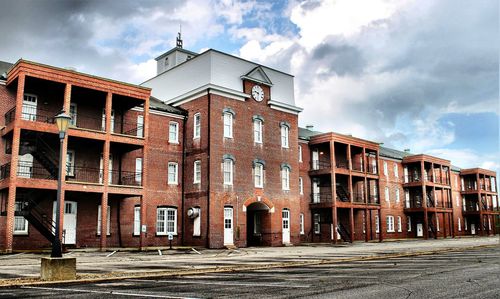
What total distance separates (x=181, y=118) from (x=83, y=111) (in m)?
8.00

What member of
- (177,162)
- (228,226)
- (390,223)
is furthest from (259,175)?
(390,223)

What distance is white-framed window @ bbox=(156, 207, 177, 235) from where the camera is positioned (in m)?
34.6

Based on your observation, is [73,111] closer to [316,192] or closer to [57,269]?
[57,269]

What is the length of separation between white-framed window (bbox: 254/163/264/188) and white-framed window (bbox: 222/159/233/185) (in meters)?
2.54

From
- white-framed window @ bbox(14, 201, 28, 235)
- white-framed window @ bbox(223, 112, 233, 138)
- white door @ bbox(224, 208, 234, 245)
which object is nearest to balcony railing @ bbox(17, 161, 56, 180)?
white-framed window @ bbox(14, 201, 28, 235)

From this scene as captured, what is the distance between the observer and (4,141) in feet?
92.6

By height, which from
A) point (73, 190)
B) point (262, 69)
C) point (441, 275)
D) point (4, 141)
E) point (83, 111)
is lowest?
point (441, 275)

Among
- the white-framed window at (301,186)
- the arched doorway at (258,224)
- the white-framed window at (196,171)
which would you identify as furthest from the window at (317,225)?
the white-framed window at (196,171)

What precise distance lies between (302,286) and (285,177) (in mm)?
28357

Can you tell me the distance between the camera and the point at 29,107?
2897cm

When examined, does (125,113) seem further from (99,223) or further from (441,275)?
(441,275)

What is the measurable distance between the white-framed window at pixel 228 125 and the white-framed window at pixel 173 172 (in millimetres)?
4444

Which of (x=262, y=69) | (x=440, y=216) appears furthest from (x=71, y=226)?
(x=440, y=216)

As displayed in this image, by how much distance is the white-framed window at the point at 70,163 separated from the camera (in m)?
30.4
